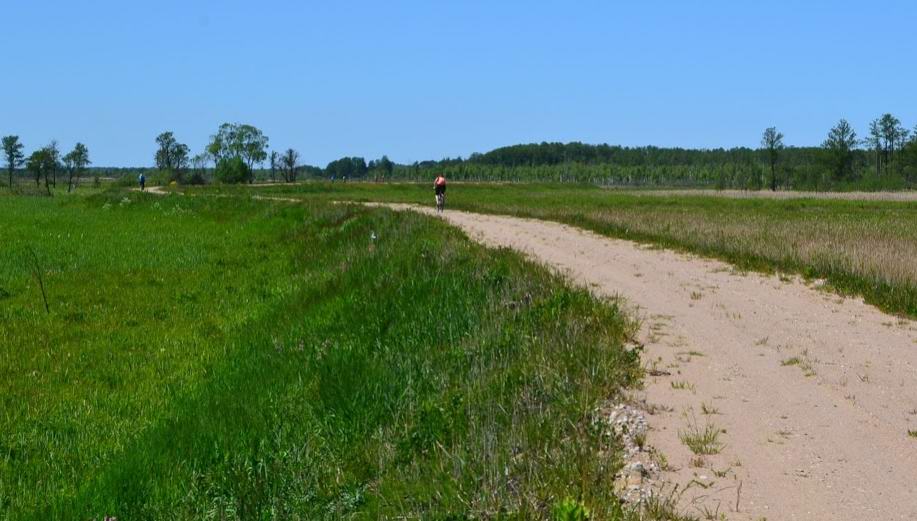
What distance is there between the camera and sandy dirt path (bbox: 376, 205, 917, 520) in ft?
20.3

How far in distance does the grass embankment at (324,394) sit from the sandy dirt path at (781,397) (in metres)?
0.68

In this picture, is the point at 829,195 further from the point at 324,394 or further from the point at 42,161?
the point at 42,161

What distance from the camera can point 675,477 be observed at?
6535 millimetres

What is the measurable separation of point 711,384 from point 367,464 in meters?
3.50

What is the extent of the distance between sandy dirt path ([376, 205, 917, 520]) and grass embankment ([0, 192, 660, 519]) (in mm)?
685

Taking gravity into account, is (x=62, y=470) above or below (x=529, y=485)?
below

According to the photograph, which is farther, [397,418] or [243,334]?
[243,334]

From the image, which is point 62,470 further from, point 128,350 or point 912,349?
point 912,349

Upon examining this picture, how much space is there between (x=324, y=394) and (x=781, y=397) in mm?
5016

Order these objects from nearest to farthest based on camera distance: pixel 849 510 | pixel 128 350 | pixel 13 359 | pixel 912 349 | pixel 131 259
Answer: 1. pixel 849 510
2. pixel 912 349
3. pixel 13 359
4. pixel 128 350
5. pixel 131 259

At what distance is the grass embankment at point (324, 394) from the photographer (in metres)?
7.26

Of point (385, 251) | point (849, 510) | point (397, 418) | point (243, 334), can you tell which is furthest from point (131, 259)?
point (849, 510)

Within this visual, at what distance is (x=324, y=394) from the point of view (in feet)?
33.9

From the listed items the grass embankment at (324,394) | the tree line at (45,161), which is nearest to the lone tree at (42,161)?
the tree line at (45,161)
